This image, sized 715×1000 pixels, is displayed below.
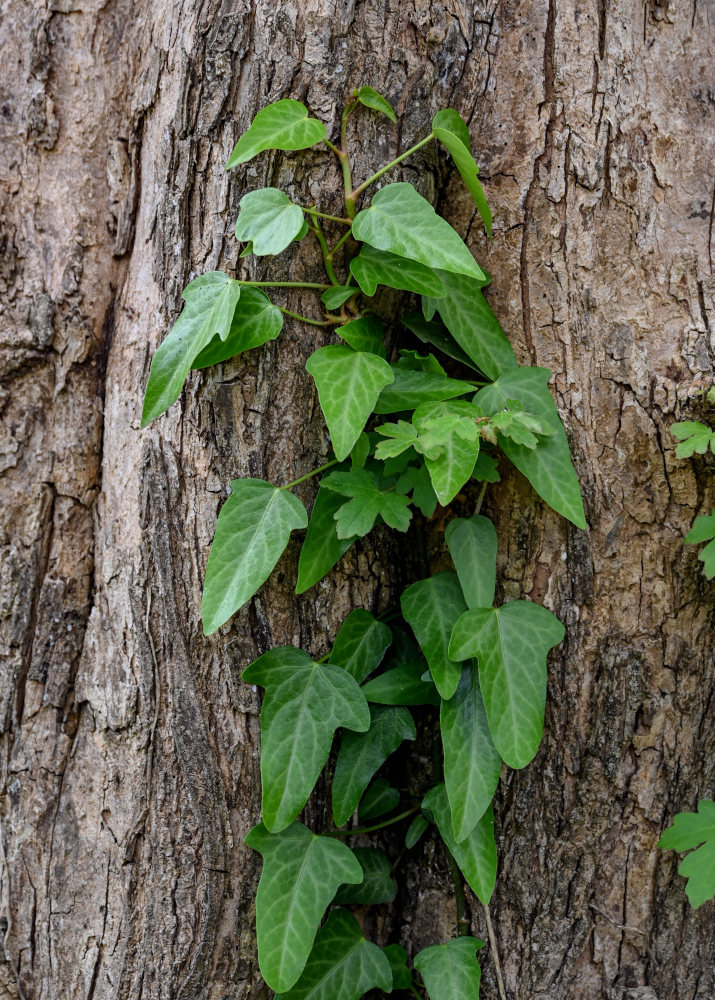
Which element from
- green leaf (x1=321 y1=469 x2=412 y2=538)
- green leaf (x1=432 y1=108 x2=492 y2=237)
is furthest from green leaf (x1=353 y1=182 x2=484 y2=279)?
green leaf (x1=321 y1=469 x2=412 y2=538)

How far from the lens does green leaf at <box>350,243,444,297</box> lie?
1174mm

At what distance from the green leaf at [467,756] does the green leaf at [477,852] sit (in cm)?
5

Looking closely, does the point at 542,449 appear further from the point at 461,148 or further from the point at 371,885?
the point at 371,885

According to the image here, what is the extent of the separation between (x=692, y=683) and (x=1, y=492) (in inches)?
50.3

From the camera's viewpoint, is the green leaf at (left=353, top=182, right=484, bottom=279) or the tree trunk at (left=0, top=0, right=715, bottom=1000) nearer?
the green leaf at (left=353, top=182, right=484, bottom=279)

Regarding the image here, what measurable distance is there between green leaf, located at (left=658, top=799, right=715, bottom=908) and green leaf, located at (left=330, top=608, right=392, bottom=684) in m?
0.58

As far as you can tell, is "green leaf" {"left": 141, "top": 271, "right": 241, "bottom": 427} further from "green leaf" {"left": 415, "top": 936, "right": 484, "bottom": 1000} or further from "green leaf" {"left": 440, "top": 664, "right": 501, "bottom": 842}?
"green leaf" {"left": 415, "top": 936, "right": 484, "bottom": 1000}

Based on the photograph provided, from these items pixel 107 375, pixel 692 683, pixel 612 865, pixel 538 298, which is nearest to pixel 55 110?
pixel 107 375

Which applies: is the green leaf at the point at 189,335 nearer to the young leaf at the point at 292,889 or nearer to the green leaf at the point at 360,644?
the green leaf at the point at 360,644

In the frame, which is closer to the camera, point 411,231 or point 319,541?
point 411,231

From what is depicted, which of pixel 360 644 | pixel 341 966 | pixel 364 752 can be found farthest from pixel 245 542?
pixel 341 966

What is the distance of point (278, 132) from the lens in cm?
115

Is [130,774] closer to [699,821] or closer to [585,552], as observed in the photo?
[585,552]

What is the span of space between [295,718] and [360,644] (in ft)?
0.55
